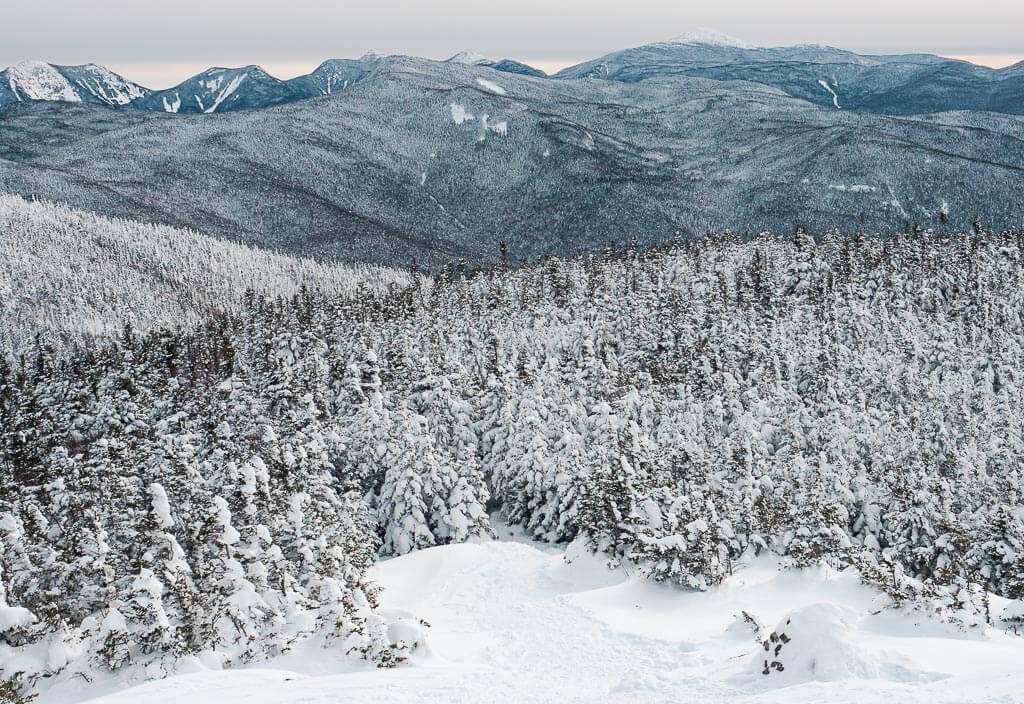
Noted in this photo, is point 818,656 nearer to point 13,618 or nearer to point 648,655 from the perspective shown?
point 648,655

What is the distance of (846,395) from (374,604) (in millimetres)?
56616

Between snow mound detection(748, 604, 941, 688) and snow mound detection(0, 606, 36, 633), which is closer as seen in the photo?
snow mound detection(748, 604, 941, 688)

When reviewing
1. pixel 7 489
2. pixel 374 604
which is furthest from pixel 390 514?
pixel 374 604

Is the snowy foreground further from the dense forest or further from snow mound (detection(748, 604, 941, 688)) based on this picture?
the dense forest

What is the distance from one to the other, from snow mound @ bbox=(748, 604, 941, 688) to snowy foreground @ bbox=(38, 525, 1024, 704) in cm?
3

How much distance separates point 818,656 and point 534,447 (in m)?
33.1

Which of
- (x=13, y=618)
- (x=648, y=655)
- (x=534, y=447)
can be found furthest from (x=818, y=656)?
(x=534, y=447)

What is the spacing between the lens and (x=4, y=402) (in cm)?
7612

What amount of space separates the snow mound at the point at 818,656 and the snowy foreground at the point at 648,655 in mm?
28

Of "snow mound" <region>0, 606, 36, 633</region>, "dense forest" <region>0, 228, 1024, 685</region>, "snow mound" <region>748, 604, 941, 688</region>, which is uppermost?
"snow mound" <region>748, 604, 941, 688</region>

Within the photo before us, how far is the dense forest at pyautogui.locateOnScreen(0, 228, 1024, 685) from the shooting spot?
70.8ft

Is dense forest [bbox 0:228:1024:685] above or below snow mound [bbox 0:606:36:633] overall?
below

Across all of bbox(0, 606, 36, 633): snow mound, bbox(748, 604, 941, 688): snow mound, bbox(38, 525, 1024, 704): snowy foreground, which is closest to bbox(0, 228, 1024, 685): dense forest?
bbox(0, 606, 36, 633): snow mound

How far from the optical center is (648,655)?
2030cm
